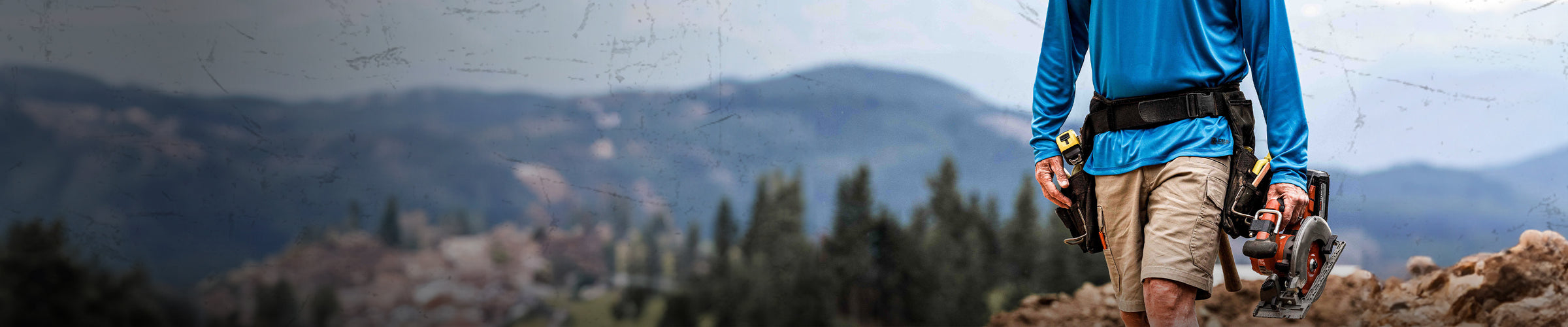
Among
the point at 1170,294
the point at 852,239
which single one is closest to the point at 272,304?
the point at 852,239

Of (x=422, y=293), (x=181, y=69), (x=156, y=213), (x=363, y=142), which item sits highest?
(x=181, y=69)

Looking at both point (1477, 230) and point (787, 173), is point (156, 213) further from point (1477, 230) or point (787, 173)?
point (1477, 230)

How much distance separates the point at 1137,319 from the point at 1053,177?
0.41 metres

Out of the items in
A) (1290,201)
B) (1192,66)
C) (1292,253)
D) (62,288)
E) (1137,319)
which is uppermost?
(1192,66)

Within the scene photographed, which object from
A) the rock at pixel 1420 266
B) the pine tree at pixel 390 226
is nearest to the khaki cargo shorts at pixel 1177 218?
the rock at pixel 1420 266

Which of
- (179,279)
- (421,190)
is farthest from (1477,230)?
(179,279)

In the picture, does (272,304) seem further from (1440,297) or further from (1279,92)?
(1440,297)

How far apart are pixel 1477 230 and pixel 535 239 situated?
387 centimetres

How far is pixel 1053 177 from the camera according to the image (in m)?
2.54

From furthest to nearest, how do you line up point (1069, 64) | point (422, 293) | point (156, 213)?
point (422, 293)
point (156, 213)
point (1069, 64)

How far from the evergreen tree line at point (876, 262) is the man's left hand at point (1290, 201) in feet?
7.13

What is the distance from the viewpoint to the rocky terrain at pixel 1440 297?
399cm

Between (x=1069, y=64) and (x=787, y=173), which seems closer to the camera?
(x=1069, y=64)

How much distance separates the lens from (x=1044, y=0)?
4.30 metres
